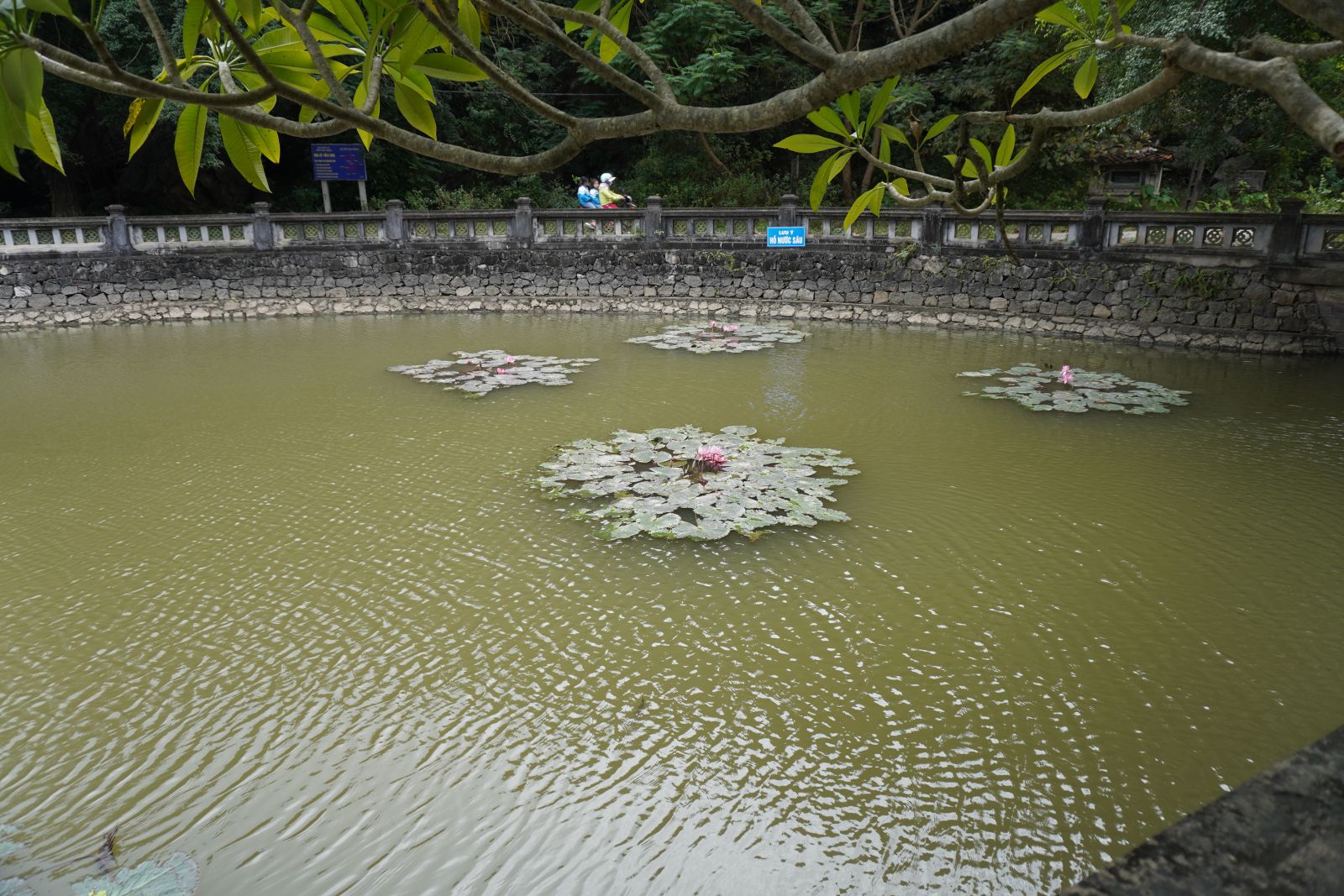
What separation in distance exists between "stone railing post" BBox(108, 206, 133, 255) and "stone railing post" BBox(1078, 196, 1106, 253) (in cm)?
1275

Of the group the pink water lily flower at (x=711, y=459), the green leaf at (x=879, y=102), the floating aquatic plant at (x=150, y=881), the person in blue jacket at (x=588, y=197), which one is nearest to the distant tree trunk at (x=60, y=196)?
the person in blue jacket at (x=588, y=197)

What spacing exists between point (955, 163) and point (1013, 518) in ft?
10.2

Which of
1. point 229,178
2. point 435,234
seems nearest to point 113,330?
point 435,234

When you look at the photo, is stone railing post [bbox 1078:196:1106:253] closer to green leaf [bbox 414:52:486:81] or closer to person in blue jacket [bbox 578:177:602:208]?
person in blue jacket [bbox 578:177:602:208]

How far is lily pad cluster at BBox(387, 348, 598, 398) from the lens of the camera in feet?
26.3

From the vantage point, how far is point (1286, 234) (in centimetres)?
930

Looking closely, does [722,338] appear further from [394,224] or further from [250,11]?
[250,11]

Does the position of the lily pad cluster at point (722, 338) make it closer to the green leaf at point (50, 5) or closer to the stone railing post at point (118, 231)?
the stone railing post at point (118, 231)

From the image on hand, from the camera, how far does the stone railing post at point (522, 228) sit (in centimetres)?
1343

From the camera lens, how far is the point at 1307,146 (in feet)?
37.0

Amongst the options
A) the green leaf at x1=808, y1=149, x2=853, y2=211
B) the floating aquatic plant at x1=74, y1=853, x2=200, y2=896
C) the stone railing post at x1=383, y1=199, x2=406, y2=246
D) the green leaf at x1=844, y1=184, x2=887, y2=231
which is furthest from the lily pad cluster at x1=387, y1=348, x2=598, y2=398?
the green leaf at x1=808, y1=149, x2=853, y2=211

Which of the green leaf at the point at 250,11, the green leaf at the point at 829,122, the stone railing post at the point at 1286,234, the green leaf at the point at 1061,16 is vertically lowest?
the stone railing post at the point at 1286,234

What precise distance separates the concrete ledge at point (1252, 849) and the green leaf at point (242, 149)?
5.64ft

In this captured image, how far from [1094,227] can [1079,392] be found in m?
4.16
